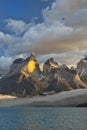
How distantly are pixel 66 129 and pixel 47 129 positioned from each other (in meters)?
3.39

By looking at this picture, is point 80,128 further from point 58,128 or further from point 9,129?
point 9,129

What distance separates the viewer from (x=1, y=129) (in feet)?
234

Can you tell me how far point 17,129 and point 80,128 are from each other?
1134 centimetres

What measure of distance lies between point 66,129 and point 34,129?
226 inches

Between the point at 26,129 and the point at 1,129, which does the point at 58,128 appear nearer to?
the point at 26,129

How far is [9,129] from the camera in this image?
70188 millimetres

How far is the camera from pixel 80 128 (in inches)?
2761

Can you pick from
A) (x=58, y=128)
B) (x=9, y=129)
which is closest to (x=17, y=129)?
(x=9, y=129)

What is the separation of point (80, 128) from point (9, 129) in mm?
12804

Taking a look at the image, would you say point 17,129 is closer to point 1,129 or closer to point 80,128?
point 1,129

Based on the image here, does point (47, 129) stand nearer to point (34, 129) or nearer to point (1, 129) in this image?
point (34, 129)

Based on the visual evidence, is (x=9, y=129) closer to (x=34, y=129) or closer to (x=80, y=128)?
(x=34, y=129)

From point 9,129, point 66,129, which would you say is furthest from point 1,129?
point 66,129

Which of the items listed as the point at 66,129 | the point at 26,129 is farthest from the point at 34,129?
the point at 66,129
